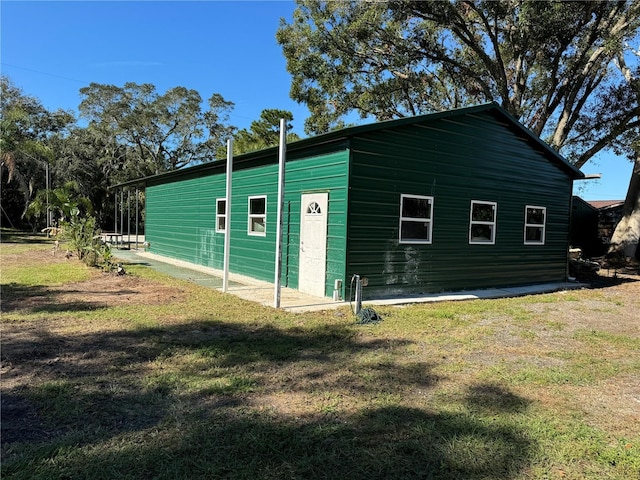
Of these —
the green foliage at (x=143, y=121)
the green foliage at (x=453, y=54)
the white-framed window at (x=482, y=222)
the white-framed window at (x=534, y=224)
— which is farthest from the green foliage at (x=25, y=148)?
the white-framed window at (x=534, y=224)

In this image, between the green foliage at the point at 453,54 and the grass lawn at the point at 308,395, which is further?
the green foliage at the point at 453,54

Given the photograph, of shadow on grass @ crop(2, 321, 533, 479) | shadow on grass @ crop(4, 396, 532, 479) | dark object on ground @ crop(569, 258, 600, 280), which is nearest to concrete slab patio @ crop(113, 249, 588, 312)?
dark object on ground @ crop(569, 258, 600, 280)

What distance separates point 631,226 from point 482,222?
11.3 meters

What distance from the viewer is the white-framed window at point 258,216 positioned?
33.7 feet

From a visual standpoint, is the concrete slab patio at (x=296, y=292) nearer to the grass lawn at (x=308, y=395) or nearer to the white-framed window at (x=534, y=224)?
the grass lawn at (x=308, y=395)

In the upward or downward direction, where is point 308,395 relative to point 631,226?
downward

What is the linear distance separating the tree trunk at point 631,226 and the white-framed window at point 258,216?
1490 centimetres

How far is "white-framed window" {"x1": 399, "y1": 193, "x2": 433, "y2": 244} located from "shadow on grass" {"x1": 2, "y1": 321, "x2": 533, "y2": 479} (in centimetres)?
418

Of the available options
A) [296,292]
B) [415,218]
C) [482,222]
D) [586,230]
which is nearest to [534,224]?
[482,222]

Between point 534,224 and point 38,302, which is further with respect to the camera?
point 534,224

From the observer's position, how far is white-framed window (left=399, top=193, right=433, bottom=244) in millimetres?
8549

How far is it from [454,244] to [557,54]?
30.9 feet

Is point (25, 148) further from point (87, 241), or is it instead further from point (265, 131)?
point (87, 241)

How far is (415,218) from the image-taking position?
871 cm
